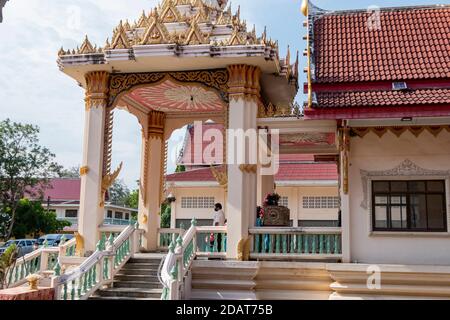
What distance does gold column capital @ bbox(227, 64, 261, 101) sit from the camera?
37.6 ft

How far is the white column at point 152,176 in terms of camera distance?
14.2 m

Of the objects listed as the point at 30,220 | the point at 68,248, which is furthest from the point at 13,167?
the point at 68,248

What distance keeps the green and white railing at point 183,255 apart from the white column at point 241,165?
447 millimetres

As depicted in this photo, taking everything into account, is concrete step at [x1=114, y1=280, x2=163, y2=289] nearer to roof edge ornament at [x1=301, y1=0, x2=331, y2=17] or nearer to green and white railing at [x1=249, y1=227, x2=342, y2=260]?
green and white railing at [x1=249, y1=227, x2=342, y2=260]

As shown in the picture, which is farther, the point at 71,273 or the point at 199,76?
the point at 199,76

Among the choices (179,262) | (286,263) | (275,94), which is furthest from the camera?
(275,94)

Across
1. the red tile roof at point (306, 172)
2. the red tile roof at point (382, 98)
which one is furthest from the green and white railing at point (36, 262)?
the red tile roof at point (306, 172)

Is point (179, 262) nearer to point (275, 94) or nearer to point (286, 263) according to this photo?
point (286, 263)

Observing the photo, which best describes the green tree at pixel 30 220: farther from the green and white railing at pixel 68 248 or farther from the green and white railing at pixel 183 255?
the green and white railing at pixel 183 255

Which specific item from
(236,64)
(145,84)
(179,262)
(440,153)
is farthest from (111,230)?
(440,153)

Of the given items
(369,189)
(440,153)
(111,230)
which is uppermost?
(440,153)

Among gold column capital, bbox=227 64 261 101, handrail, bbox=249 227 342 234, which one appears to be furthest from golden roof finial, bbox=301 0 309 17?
handrail, bbox=249 227 342 234

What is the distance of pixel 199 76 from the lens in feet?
39.4

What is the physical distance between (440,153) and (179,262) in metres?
5.51
